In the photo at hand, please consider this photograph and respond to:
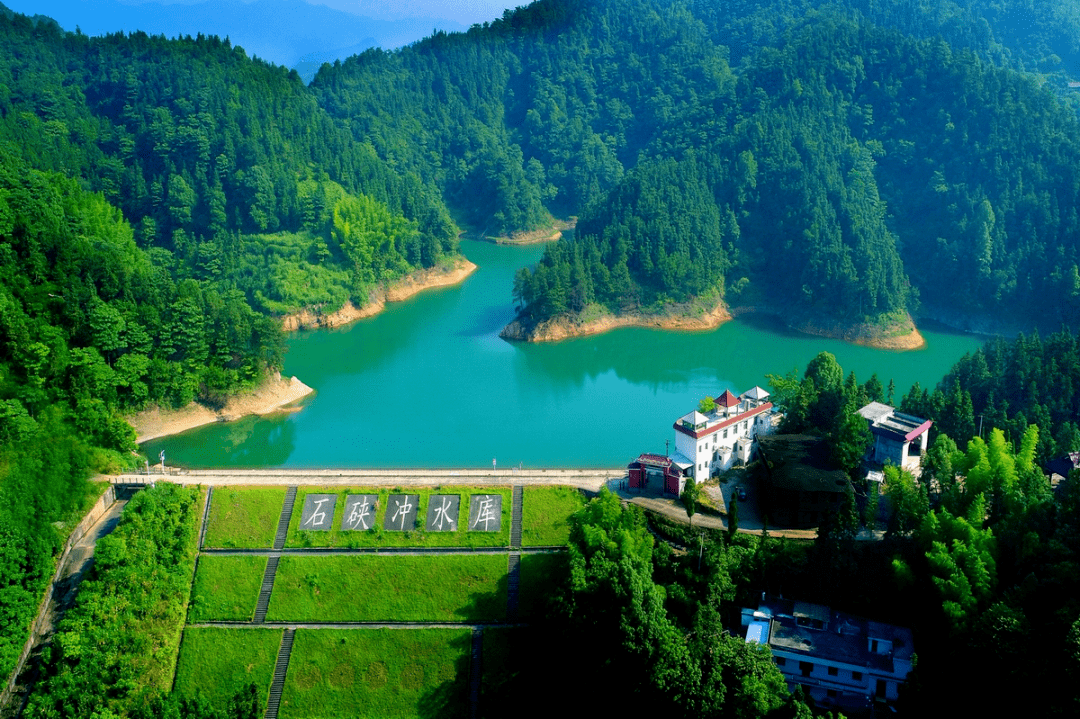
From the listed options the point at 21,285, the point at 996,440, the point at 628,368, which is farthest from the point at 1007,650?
the point at 21,285

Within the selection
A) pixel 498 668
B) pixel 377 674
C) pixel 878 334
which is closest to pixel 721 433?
pixel 498 668

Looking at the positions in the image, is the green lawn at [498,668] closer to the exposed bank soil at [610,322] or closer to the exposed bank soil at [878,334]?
the exposed bank soil at [610,322]

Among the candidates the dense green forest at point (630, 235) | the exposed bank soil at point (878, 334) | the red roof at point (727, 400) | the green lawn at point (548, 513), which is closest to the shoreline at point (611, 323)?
the dense green forest at point (630, 235)

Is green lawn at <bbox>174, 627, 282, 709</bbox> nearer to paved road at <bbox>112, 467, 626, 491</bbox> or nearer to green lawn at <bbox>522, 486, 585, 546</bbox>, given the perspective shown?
paved road at <bbox>112, 467, 626, 491</bbox>

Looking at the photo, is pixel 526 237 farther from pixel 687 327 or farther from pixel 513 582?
pixel 513 582

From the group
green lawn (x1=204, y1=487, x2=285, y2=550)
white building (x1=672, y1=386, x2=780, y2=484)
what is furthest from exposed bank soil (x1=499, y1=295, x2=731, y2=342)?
green lawn (x1=204, y1=487, x2=285, y2=550)

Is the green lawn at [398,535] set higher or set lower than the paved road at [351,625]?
higher
